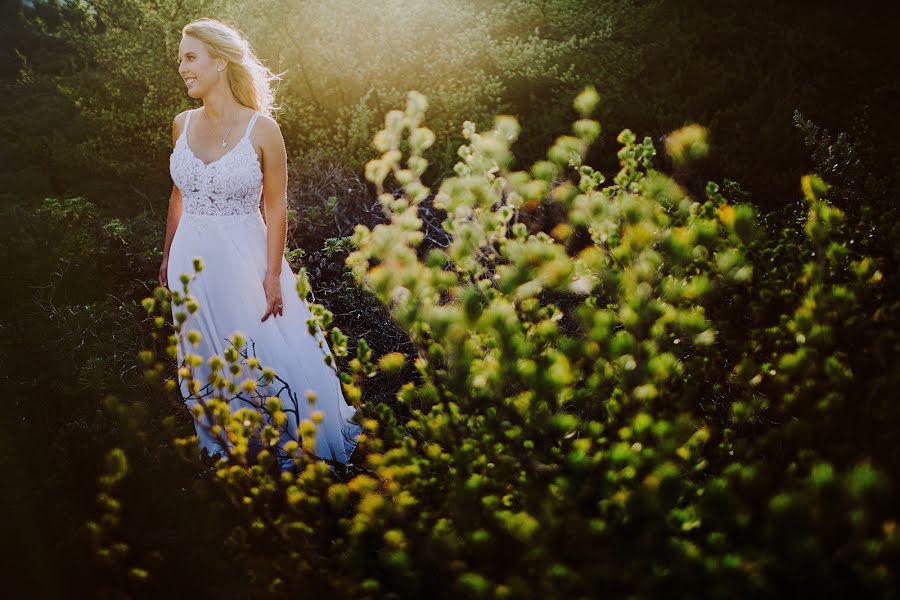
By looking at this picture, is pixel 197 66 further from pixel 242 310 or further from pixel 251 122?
pixel 242 310

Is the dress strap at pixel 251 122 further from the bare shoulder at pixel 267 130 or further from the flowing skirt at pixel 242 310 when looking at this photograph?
the flowing skirt at pixel 242 310

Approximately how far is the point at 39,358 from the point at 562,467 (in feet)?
13.7

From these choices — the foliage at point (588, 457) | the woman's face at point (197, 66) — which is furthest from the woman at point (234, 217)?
the foliage at point (588, 457)

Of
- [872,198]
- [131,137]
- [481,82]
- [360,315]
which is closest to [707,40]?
[481,82]

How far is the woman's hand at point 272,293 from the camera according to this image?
3322 millimetres

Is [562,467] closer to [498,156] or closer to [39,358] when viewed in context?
[498,156]

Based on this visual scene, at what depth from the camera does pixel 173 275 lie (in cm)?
339

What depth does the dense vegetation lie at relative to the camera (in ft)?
5.08

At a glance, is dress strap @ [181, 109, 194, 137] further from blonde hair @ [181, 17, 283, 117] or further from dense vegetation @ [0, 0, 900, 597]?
dense vegetation @ [0, 0, 900, 597]

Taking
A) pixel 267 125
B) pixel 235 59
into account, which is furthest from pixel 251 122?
pixel 235 59

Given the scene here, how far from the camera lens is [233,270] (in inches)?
132

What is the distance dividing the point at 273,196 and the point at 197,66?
0.72m

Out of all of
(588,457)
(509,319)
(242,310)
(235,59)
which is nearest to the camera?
(509,319)

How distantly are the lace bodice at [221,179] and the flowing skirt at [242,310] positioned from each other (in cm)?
5
